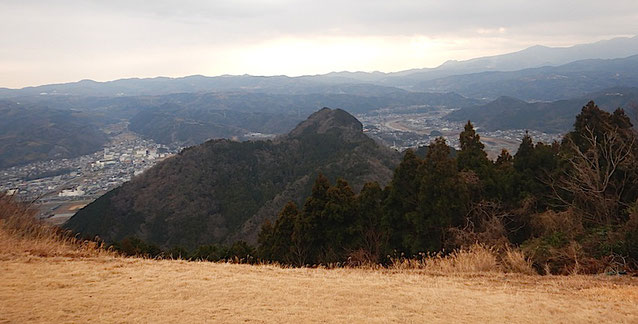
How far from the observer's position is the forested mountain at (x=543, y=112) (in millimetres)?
100662

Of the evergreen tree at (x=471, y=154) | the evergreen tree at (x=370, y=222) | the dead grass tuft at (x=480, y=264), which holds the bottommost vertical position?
the evergreen tree at (x=370, y=222)

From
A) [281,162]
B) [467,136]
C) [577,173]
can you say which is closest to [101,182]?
[281,162]

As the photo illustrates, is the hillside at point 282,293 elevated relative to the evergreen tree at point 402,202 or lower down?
elevated

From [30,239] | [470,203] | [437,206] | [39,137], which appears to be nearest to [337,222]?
[437,206]

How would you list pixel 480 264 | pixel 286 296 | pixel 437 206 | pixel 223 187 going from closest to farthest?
pixel 286 296 < pixel 480 264 < pixel 437 206 < pixel 223 187

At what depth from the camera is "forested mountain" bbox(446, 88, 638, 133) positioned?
101 meters

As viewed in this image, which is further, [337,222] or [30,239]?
[337,222]

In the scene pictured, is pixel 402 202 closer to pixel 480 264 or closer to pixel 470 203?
pixel 470 203

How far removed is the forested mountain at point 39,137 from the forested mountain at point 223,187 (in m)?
82.7

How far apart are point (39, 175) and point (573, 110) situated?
512 ft

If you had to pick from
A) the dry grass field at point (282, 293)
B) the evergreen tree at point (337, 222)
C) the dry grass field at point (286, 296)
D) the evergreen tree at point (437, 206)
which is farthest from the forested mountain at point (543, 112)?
the dry grass field at point (286, 296)

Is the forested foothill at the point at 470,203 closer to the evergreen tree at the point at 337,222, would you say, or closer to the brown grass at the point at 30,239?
the evergreen tree at the point at 337,222

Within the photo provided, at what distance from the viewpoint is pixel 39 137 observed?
135m

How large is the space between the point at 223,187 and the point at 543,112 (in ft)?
368
